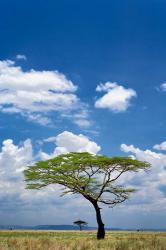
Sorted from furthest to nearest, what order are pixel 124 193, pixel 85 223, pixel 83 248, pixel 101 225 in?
pixel 85 223 → pixel 124 193 → pixel 101 225 → pixel 83 248

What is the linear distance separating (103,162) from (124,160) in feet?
7.58

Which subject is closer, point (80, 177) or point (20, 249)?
point (20, 249)

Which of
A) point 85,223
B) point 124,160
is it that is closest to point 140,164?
point 124,160

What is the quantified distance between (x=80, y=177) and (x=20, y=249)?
96.6 feet

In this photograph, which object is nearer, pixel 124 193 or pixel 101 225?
pixel 101 225

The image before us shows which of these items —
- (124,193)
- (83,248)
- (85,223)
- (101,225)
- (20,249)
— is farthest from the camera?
(85,223)

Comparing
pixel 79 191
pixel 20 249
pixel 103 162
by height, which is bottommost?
pixel 20 249

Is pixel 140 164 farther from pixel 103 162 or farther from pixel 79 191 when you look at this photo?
pixel 79 191

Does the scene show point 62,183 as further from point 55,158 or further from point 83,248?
point 83,248

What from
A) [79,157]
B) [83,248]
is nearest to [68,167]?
[79,157]

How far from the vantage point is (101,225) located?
44469mm

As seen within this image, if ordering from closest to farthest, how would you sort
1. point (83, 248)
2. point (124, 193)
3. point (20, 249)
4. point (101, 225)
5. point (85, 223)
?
point (20, 249)
point (83, 248)
point (101, 225)
point (124, 193)
point (85, 223)

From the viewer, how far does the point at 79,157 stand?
46375mm

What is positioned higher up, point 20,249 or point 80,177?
point 80,177
